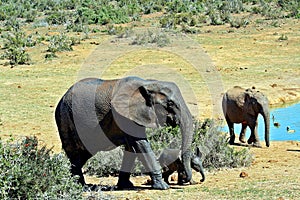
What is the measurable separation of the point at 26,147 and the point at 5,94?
40.4 feet

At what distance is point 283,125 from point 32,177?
10996 millimetres

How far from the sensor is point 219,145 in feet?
35.4

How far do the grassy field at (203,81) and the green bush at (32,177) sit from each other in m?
1.13

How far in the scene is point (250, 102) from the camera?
45.7ft

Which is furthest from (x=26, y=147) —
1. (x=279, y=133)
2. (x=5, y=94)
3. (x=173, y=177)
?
(x=5, y=94)

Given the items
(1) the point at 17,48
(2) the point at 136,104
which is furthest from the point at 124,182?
(1) the point at 17,48

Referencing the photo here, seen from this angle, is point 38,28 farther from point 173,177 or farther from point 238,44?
point 173,177

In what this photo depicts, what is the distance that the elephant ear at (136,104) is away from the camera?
27.0 ft

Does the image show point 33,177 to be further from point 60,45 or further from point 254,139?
point 60,45

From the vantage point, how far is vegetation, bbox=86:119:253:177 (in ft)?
32.7

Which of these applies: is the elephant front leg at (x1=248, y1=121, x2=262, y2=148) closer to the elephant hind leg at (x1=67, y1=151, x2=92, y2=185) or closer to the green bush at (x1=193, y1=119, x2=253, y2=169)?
the green bush at (x1=193, y1=119, x2=253, y2=169)

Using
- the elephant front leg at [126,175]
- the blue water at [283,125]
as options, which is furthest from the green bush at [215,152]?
the blue water at [283,125]

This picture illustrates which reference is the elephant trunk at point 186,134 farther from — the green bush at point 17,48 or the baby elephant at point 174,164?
the green bush at point 17,48

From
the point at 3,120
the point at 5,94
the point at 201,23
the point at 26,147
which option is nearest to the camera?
the point at 26,147
